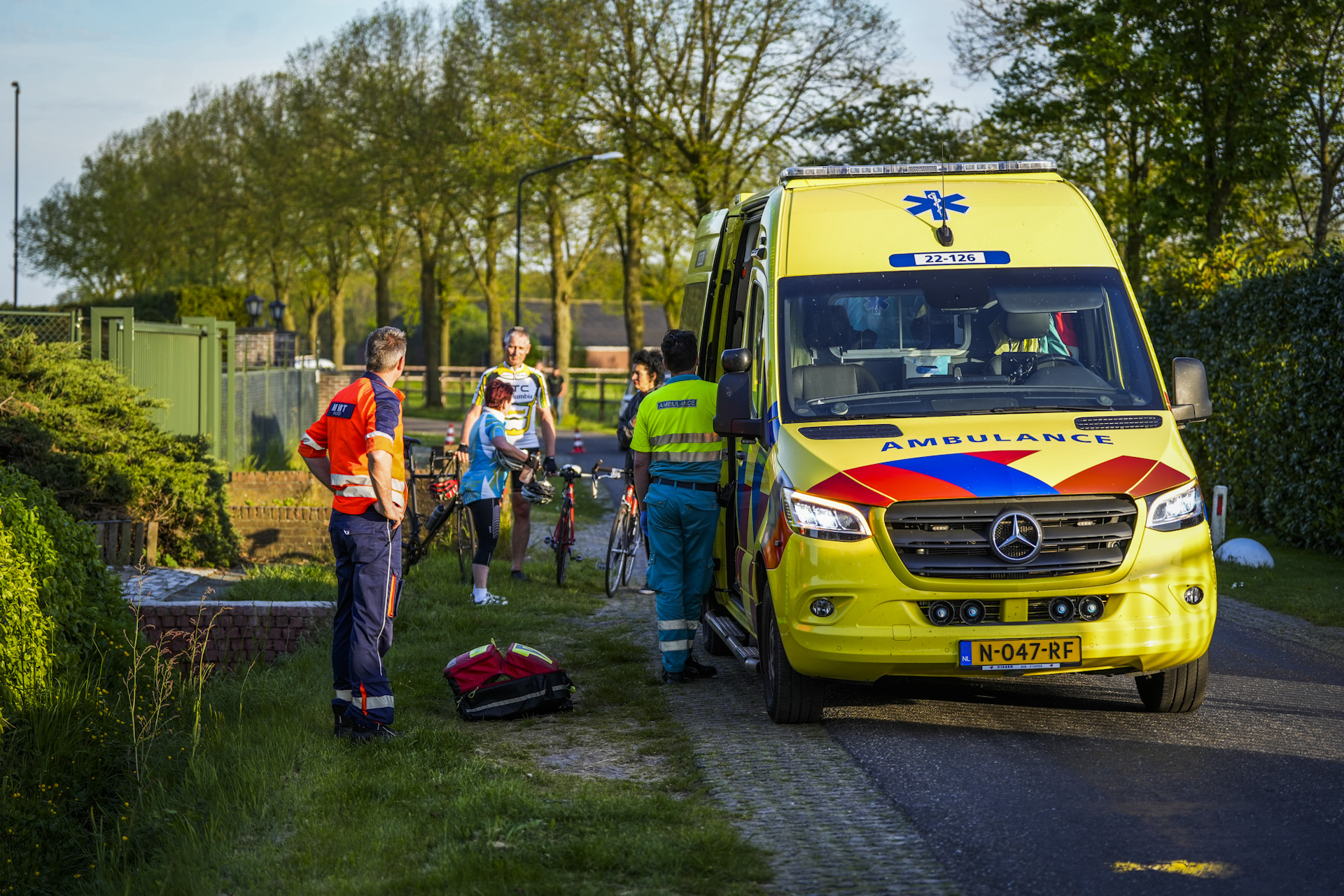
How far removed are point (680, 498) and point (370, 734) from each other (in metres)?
2.26

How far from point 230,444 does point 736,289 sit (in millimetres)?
10380

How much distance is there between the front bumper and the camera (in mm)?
6090

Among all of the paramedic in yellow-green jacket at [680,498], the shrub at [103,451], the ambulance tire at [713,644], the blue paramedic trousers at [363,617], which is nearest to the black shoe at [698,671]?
the paramedic in yellow-green jacket at [680,498]

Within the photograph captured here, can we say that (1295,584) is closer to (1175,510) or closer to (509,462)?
(1175,510)

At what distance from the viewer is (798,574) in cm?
625

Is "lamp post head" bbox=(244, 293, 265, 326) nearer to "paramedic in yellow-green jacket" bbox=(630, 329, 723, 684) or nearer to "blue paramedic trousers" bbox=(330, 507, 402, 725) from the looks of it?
"paramedic in yellow-green jacket" bbox=(630, 329, 723, 684)

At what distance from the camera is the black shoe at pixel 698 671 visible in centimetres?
796

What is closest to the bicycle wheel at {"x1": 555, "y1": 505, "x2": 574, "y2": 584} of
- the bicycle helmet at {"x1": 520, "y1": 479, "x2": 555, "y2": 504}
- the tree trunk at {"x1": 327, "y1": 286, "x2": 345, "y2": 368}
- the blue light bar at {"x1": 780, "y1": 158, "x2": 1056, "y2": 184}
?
the bicycle helmet at {"x1": 520, "y1": 479, "x2": 555, "y2": 504}

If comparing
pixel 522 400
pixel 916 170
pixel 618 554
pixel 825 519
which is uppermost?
pixel 916 170

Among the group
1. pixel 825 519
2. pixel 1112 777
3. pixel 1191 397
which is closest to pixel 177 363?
pixel 825 519

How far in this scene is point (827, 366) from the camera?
7000 millimetres

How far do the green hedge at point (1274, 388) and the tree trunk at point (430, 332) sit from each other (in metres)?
30.4

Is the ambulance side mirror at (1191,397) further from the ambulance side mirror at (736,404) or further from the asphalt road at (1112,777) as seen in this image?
the ambulance side mirror at (736,404)

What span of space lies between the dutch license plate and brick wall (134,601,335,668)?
428 centimetres
